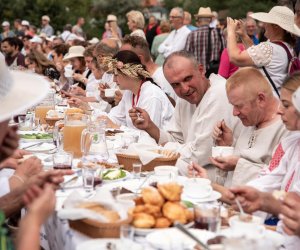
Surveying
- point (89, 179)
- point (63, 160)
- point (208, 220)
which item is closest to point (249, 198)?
point (208, 220)

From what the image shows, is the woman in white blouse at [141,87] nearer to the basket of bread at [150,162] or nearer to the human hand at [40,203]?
the basket of bread at [150,162]

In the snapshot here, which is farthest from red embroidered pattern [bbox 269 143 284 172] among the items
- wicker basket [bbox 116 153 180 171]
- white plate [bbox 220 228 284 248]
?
white plate [bbox 220 228 284 248]

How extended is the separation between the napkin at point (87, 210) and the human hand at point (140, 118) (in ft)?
7.03

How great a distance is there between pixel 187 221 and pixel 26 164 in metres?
1.18

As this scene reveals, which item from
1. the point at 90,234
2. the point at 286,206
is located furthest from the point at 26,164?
the point at 286,206

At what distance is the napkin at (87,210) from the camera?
8.40 feet

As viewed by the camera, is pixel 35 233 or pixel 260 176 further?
pixel 260 176

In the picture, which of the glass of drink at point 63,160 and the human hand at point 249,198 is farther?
the glass of drink at point 63,160

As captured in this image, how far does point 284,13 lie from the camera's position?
5617 mm

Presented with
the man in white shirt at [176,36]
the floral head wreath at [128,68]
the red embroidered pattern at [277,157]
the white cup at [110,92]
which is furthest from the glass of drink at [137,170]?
the man in white shirt at [176,36]

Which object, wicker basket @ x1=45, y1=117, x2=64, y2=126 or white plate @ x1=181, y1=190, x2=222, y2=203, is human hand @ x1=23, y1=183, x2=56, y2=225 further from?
wicker basket @ x1=45, y1=117, x2=64, y2=126

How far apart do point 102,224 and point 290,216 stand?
0.84 m

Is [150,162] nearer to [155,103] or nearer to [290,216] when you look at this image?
[290,216]

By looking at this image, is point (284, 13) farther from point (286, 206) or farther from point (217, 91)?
point (286, 206)
